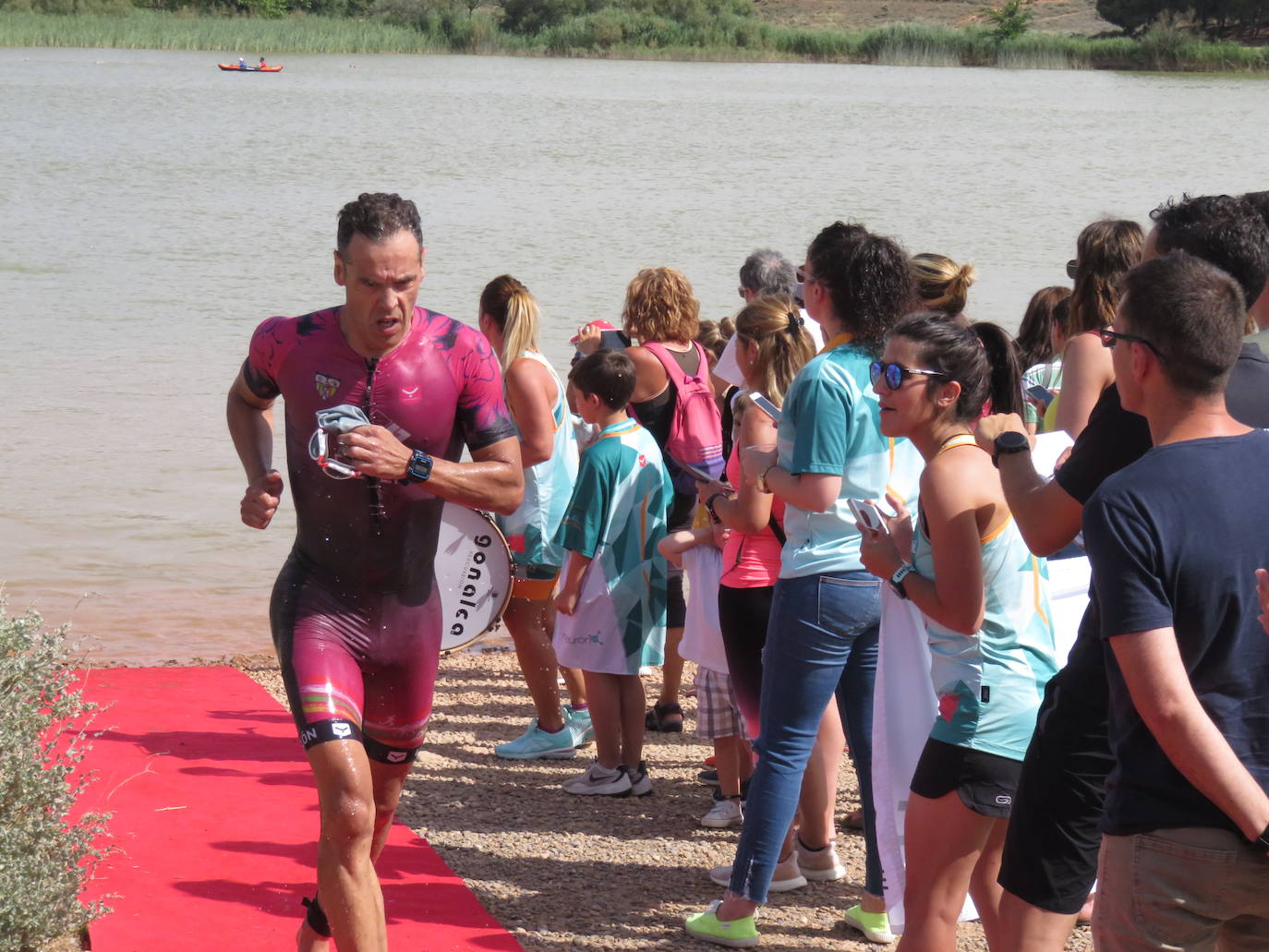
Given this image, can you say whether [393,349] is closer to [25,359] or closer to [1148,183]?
[25,359]

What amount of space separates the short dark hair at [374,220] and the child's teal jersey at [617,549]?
1.69 metres

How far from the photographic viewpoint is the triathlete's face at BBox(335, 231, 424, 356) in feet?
12.2

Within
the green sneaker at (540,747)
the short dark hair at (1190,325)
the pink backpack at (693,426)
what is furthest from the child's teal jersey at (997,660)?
the green sneaker at (540,747)

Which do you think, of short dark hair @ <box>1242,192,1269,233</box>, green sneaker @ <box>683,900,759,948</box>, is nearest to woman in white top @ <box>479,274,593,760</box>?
green sneaker @ <box>683,900,759,948</box>

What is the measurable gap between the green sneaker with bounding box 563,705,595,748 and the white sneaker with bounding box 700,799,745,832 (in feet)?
3.20

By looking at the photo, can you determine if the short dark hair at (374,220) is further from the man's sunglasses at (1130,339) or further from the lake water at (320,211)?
the lake water at (320,211)

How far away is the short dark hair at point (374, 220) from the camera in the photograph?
373 cm

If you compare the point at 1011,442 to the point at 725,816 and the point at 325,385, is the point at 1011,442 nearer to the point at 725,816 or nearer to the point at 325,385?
the point at 325,385

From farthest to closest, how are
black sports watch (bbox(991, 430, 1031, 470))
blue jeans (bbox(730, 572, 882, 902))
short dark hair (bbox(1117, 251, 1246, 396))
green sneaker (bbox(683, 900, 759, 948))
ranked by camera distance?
green sneaker (bbox(683, 900, 759, 948)), blue jeans (bbox(730, 572, 882, 902)), black sports watch (bbox(991, 430, 1031, 470)), short dark hair (bbox(1117, 251, 1246, 396))

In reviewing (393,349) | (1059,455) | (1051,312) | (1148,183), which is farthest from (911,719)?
(1148,183)

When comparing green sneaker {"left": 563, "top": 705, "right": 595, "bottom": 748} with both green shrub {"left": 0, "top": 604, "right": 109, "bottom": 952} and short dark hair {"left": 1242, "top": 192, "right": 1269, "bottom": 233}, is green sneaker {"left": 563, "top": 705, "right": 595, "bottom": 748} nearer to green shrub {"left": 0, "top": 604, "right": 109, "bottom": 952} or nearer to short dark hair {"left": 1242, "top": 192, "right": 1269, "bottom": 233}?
green shrub {"left": 0, "top": 604, "right": 109, "bottom": 952}

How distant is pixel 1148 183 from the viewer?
31.5m

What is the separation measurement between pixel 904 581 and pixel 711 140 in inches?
1459

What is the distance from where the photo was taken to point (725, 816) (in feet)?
16.9
